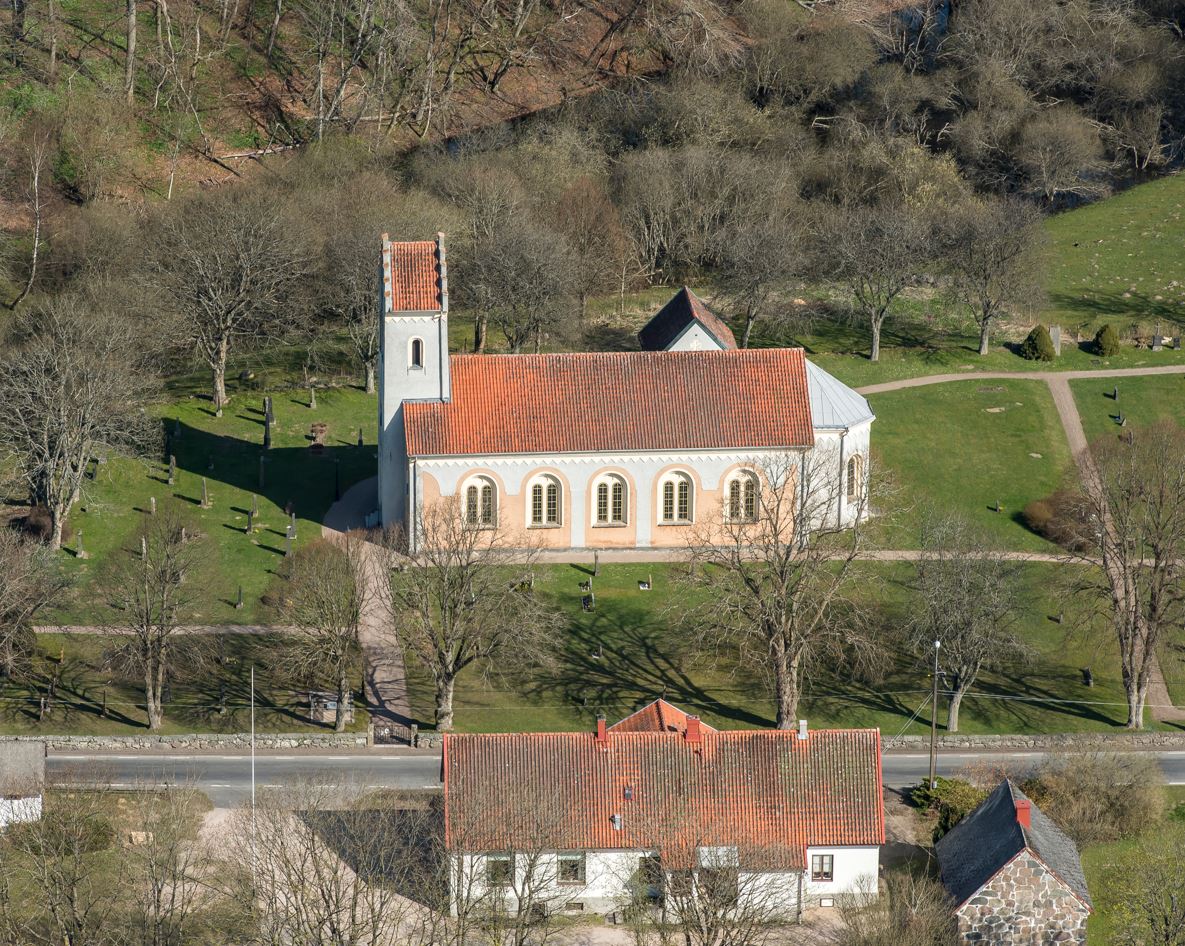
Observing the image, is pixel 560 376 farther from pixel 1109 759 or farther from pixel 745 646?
pixel 1109 759

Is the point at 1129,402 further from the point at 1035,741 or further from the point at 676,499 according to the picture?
the point at 1035,741

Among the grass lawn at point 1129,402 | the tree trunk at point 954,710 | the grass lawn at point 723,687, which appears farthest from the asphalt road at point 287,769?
the grass lawn at point 1129,402

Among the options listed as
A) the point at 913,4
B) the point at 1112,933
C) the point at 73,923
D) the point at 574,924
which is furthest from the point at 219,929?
the point at 913,4

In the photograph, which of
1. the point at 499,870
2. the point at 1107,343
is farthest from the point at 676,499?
the point at 1107,343

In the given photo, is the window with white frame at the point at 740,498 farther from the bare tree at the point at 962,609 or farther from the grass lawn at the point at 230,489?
the grass lawn at the point at 230,489

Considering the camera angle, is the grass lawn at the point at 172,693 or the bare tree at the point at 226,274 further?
the bare tree at the point at 226,274

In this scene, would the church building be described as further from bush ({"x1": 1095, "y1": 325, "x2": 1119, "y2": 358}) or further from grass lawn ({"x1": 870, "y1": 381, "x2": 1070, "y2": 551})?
bush ({"x1": 1095, "y1": 325, "x2": 1119, "y2": 358})

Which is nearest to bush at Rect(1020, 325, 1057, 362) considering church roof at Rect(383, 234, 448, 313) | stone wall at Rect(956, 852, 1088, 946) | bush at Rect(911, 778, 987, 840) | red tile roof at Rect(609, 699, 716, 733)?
church roof at Rect(383, 234, 448, 313)
